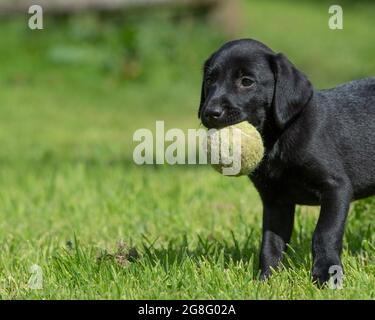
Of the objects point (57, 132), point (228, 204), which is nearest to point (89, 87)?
point (57, 132)

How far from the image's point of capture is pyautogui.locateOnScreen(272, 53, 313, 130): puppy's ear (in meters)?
4.53

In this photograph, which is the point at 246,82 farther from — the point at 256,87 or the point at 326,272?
the point at 326,272

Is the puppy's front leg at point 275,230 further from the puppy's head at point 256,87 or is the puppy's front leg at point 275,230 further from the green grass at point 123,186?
the puppy's head at point 256,87

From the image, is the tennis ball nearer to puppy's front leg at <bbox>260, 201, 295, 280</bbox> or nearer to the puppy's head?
the puppy's head

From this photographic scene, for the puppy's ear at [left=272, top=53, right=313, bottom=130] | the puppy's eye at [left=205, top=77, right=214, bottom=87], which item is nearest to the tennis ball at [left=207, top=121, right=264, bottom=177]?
the puppy's ear at [left=272, top=53, right=313, bottom=130]

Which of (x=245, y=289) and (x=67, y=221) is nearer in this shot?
(x=245, y=289)

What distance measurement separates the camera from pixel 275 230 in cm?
485

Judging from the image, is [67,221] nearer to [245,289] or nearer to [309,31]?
[245,289]

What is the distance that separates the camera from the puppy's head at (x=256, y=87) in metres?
4.53

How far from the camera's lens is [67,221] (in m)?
6.34

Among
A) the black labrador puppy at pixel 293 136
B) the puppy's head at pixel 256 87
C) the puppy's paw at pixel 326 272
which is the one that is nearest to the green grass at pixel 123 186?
the puppy's paw at pixel 326 272

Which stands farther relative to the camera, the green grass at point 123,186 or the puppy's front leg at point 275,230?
the puppy's front leg at point 275,230

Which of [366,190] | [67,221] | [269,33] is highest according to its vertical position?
[269,33]
